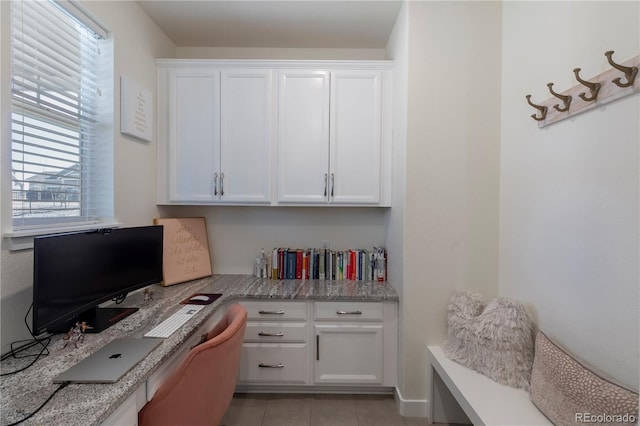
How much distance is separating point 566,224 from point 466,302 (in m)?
0.69

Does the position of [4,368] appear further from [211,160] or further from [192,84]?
[192,84]

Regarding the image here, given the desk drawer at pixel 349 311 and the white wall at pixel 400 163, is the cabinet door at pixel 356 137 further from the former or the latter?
the desk drawer at pixel 349 311

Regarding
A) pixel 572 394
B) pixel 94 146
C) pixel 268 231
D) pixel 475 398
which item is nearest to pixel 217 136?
pixel 94 146

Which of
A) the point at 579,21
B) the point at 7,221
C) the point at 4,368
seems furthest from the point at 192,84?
the point at 579,21

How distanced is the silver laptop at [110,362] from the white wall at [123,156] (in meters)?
0.44

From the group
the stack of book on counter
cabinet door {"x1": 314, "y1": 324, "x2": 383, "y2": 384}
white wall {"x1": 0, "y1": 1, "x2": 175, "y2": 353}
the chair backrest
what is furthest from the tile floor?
white wall {"x1": 0, "y1": 1, "x2": 175, "y2": 353}

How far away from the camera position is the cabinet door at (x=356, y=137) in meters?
2.17

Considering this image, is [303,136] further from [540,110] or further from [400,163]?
[540,110]

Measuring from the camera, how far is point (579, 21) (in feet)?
4.12

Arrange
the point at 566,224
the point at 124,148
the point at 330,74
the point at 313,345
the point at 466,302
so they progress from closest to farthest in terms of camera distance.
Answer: the point at 566,224
the point at 466,302
the point at 124,148
the point at 313,345
the point at 330,74

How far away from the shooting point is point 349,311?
2004 mm

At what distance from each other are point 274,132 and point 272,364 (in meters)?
1.74

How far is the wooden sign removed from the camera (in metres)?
2.14

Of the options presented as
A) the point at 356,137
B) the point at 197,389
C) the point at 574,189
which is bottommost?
the point at 197,389
